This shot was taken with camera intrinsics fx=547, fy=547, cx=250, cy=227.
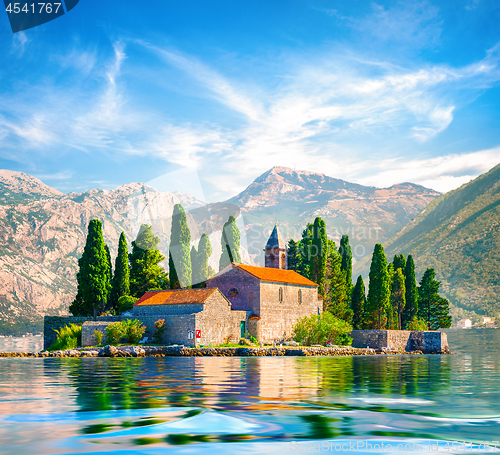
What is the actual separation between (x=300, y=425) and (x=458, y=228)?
7321 inches

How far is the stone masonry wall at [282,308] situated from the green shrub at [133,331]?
426 inches

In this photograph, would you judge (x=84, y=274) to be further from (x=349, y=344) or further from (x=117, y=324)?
(x=349, y=344)

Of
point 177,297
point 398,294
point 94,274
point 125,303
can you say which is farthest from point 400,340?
point 94,274

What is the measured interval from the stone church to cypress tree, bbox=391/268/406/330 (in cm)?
1263

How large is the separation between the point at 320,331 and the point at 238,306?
25.7 ft

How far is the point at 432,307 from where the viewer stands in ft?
232

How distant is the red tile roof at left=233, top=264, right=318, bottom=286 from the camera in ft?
163

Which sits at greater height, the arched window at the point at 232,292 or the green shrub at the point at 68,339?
the arched window at the point at 232,292

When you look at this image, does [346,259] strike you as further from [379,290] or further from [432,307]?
[432,307]

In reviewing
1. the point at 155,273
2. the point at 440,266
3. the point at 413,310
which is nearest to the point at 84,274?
the point at 155,273

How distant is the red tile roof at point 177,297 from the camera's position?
4412cm

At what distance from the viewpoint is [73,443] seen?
8586 mm

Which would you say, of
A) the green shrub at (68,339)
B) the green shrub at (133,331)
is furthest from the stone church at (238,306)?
the green shrub at (68,339)

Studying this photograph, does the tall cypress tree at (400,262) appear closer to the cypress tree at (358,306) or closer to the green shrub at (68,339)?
the cypress tree at (358,306)
